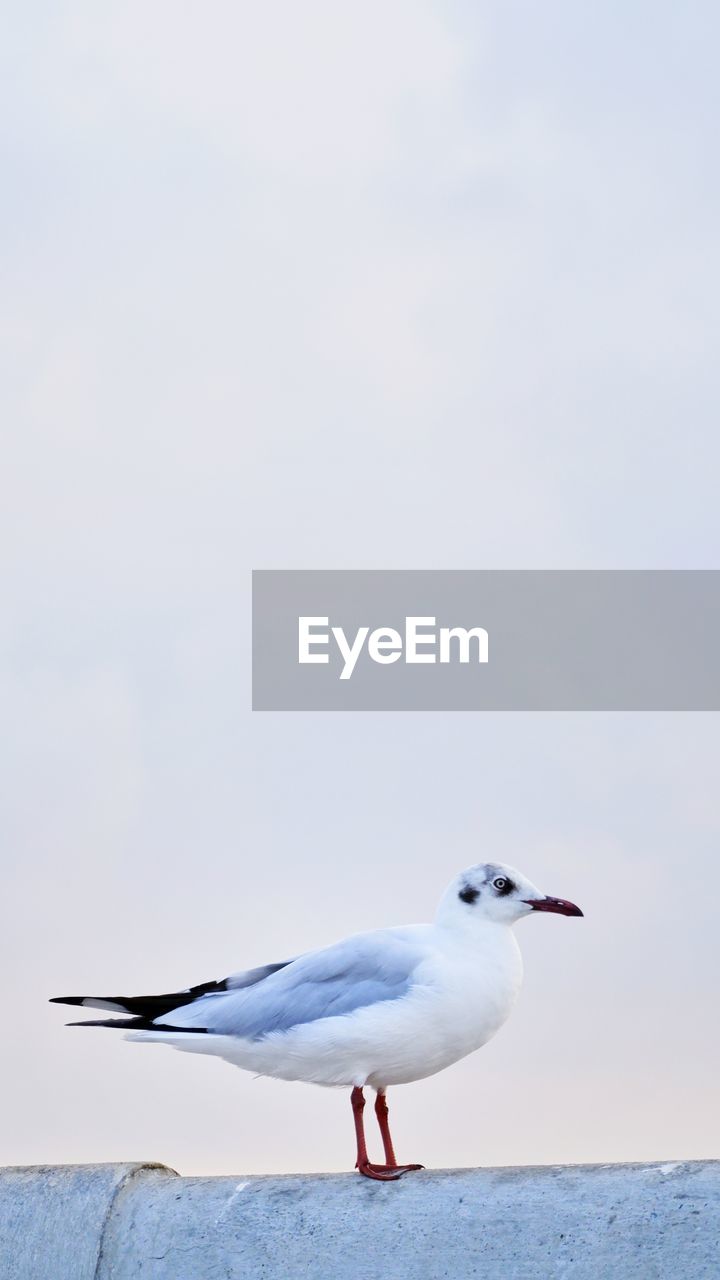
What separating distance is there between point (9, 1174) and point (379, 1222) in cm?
243

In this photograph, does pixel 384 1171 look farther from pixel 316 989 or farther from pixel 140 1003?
pixel 140 1003

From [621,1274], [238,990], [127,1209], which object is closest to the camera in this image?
[621,1274]

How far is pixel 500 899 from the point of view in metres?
8.09

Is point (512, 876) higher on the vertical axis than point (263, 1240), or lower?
higher

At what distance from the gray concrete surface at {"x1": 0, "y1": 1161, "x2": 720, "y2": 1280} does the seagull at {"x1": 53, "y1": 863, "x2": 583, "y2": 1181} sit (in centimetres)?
52

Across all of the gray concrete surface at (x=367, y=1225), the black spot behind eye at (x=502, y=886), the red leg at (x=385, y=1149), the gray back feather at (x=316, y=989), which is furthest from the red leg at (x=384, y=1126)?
the black spot behind eye at (x=502, y=886)

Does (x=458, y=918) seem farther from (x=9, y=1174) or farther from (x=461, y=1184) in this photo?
(x=9, y=1174)

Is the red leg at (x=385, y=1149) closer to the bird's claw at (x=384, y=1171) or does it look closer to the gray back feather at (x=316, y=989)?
the bird's claw at (x=384, y=1171)

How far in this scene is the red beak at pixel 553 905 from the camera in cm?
808

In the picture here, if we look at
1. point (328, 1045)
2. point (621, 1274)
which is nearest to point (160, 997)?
point (328, 1045)

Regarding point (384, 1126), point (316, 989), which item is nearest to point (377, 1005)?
point (316, 989)

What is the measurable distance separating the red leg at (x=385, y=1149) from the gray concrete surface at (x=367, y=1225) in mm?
63

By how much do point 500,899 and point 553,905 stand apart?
268 millimetres

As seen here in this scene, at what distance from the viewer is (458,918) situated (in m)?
8.12
